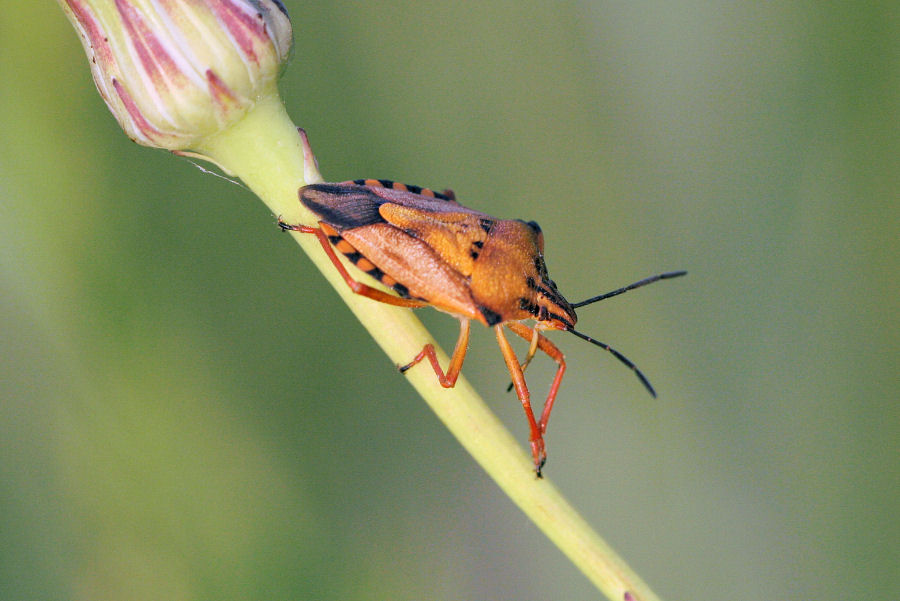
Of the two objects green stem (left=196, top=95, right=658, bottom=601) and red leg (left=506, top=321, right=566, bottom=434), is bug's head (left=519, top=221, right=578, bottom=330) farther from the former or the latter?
green stem (left=196, top=95, right=658, bottom=601)

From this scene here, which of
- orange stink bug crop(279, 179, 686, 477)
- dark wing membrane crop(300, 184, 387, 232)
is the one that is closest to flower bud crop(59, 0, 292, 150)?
dark wing membrane crop(300, 184, 387, 232)

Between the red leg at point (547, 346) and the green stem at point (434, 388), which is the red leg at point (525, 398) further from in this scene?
the green stem at point (434, 388)

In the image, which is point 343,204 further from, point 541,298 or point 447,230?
point 541,298

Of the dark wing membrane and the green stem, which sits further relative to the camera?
the dark wing membrane

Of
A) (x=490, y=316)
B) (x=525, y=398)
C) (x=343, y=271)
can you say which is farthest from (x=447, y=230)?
(x=343, y=271)

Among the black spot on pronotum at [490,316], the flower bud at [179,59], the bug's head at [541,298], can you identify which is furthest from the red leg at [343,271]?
the bug's head at [541,298]

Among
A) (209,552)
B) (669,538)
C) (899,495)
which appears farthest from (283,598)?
(899,495)
